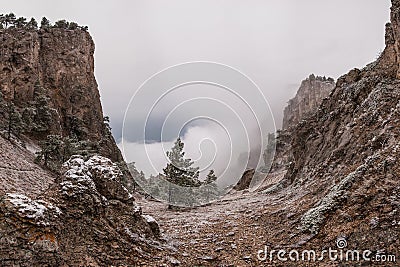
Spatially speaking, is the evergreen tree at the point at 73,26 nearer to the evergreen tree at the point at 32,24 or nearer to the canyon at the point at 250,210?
the evergreen tree at the point at 32,24

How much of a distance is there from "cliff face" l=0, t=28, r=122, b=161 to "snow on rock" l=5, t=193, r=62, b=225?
28.4m

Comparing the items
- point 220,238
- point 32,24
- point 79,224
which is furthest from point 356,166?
point 32,24

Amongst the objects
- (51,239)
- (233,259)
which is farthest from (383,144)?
(51,239)

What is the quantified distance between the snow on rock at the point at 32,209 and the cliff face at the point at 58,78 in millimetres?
28391

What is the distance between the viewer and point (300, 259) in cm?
1071

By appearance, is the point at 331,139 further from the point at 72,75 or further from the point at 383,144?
the point at 72,75

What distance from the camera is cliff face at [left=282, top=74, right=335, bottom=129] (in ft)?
300

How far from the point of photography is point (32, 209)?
373 inches

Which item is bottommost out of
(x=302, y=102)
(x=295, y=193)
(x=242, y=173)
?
(x=295, y=193)

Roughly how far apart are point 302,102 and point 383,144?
86371mm

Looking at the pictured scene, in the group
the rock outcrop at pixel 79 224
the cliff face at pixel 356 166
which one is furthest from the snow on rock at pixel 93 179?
the cliff face at pixel 356 166

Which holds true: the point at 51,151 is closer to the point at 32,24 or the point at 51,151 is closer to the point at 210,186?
the point at 210,186

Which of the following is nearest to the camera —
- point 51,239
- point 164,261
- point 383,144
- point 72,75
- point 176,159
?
point 51,239

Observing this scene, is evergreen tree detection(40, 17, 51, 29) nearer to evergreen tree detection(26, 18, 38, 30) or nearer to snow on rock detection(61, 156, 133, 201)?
evergreen tree detection(26, 18, 38, 30)
